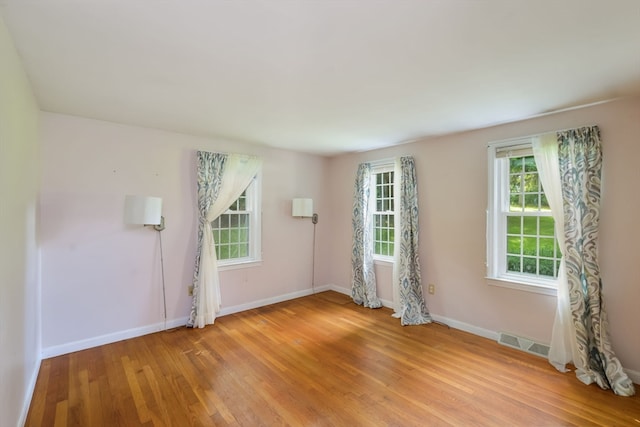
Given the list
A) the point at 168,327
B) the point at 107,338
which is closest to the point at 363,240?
the point at 168,327

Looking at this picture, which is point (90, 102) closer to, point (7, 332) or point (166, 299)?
point (7, 332)

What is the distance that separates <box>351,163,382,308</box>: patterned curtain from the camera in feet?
14.4

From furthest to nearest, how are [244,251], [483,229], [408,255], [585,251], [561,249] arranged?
[244,251], [408,255], [483,229], [561,249], [585,251]

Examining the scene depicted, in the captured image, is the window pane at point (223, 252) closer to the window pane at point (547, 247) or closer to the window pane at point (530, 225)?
the window pane at point (530, 225)

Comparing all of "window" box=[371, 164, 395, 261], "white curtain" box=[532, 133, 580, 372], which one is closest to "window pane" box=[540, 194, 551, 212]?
"white curtain" box=[532, 133, 580, 372]

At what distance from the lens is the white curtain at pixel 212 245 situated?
11.7ft

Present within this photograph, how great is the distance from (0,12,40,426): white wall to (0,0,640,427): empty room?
31 mm

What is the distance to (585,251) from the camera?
100 inches

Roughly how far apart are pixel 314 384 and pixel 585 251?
2579mm

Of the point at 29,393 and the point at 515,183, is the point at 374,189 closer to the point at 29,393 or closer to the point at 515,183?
the point at 515,183

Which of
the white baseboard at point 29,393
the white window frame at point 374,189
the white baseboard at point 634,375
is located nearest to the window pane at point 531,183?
the white window frame at point 374,189

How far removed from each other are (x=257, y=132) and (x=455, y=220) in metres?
2.62

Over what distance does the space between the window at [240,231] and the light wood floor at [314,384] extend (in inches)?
41.6

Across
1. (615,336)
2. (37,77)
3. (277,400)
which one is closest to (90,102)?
(37,77)
